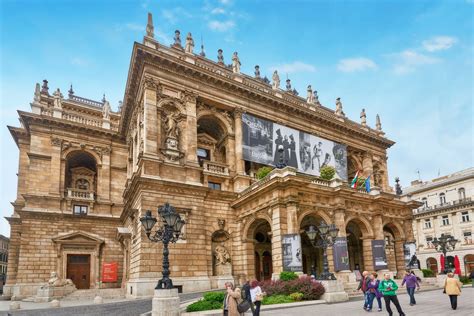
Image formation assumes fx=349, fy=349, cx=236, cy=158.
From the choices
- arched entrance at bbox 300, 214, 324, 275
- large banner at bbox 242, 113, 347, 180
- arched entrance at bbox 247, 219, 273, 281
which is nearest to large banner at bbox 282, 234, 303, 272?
arched entrance at bbox 247, 219, 273, 281

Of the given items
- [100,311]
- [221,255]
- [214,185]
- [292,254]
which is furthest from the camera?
[214,185]

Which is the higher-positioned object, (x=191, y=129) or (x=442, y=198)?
(x=191, y=129)

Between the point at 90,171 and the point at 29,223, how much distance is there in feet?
27.1

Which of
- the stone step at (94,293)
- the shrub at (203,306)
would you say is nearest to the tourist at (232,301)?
the shrub at (203,306)

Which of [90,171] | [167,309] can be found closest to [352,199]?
[167,309]

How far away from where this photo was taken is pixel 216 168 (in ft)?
92.5

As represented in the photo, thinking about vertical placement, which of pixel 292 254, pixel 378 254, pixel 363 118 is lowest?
pixel 378 254

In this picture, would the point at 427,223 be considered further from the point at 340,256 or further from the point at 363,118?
the point at 340,256

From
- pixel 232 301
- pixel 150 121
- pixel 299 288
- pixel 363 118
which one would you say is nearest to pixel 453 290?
pixel 299 288

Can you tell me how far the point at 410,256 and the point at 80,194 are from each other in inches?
1174

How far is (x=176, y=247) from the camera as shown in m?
23.3

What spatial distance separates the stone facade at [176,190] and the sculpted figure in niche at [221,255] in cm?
39

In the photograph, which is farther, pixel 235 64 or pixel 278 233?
pixel 235 64

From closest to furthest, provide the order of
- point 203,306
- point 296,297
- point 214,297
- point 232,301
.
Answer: point 232,301, point 203,306, point 214,297, point 296,297
